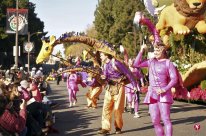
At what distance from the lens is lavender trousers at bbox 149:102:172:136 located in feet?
24.9

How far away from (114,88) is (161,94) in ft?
8.36

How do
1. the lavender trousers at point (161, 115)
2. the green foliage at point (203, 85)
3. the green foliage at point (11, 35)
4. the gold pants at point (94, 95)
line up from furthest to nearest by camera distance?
1. the green foliage at point (11, 35)
2. the gold pants at point (94, 95)
3. the green foliage at point (203, 85)
4. the lavender trousers at point (161, 115)

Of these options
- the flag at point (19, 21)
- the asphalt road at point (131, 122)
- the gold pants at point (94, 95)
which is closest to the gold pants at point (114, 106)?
the asphalt road at point (131, 122)

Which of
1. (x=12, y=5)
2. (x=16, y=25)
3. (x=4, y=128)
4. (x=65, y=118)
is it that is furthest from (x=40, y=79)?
(x=12, y=5)

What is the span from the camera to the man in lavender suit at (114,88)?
33.1 feet

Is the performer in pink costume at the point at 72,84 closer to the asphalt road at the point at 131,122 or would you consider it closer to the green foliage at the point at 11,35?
the asphalt road at the point at 131,122

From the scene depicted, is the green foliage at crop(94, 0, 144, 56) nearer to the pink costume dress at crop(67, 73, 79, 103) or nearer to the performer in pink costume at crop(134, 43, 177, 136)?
the pink costume dress at crop(67, 73, 79, 103)

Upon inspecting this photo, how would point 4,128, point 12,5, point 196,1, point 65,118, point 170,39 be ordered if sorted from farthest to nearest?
point 12,5 < point 170,39 < point 196,1 < point 65,118 < point 4,128

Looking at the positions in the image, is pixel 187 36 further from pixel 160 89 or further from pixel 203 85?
pixel 160 89

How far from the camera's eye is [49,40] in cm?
1005

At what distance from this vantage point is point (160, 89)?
7.64 m

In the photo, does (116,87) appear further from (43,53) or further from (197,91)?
(197,91)

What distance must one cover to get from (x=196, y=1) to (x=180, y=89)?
861cm

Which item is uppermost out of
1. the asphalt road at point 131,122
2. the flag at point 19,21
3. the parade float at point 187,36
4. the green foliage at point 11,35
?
the green foliage at point 11,35
